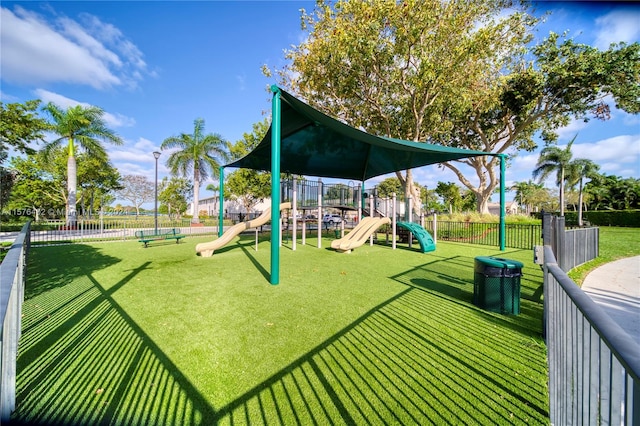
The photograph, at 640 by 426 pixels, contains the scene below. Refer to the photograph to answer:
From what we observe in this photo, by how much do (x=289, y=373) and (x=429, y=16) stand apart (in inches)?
572

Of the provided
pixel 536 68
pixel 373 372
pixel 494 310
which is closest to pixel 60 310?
pixel 373 372

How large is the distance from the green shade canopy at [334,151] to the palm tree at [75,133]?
17192mm

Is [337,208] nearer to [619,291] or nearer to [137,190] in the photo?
[619,291]

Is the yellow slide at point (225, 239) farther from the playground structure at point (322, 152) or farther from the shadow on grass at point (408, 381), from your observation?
the shadow on grass at point (408, 381)

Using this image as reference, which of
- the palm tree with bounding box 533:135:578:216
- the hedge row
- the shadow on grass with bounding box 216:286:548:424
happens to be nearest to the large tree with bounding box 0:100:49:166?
the shadow on grass with bounding box 216:286:548:424

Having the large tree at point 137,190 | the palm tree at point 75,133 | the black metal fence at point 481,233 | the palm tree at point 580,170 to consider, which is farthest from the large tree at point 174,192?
the palm tree at point 580,170

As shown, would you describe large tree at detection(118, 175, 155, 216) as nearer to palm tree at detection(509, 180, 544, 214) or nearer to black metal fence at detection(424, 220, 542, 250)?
black metal fence at detection(424, 220, 542, 250)

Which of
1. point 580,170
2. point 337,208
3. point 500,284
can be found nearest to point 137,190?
point 337,208

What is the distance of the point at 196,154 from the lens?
2809 cm

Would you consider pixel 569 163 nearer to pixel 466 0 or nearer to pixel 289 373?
pixel 466 0

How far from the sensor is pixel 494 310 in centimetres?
425

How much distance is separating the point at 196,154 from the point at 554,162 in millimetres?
44121

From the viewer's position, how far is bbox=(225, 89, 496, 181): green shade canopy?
8047 mm

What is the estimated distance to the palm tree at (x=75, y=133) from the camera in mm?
20688
